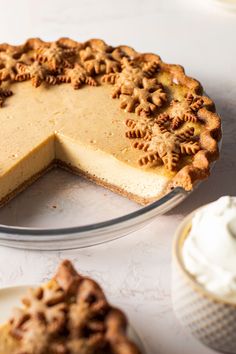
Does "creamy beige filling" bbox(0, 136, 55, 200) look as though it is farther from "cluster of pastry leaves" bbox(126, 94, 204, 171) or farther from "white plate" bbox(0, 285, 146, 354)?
"white plate" bbox(0, 285, 146, 354)

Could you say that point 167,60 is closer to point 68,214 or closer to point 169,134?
point 169,134

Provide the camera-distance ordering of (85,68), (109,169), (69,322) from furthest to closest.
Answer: (85,68), (109,169), (69,322)

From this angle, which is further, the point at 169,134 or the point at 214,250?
the point at 169,134

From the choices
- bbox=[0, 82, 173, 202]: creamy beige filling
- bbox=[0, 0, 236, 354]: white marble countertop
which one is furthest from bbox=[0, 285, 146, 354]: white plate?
bbox=[0, 82, 173, 202]: creamy beige filling

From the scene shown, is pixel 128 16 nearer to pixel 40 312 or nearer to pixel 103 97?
pixel 103 97

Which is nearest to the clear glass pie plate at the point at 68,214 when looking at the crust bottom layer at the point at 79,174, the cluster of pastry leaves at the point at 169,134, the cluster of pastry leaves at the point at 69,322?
the crust bottom layer at the point at 79,174

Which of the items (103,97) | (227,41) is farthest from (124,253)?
(227,41)

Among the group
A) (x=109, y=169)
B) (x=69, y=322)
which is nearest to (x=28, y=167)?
(x=109, y=169)
